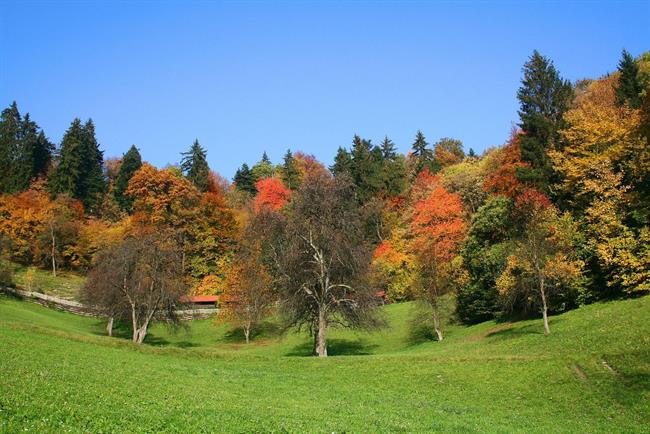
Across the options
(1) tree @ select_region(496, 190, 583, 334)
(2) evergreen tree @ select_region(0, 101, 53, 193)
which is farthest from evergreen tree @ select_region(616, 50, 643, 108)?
(2) evergreen tree @ select_region(0, 101, 53, 193)

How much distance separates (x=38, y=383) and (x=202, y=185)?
89002mm

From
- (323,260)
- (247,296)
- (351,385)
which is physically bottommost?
(351,385)

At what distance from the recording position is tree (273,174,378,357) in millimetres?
40406

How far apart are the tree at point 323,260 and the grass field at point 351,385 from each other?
283 inches

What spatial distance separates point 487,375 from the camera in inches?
1114

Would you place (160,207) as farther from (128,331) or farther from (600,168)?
(600,168)

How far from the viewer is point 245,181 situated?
130 meters

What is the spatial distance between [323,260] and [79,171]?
83587 mm

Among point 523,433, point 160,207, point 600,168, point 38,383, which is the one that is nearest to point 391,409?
point 523,433

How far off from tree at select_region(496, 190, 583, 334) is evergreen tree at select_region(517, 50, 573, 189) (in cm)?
1460

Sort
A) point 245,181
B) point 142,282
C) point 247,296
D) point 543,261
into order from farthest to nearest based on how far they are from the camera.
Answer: point 245,181 → point 247,296 → point 142,282 → point 543,261

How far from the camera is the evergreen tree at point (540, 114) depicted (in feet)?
196

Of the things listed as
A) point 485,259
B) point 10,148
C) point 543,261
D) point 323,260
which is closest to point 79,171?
point 10,148

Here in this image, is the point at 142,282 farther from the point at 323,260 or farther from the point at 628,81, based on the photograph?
the point at 628,81
